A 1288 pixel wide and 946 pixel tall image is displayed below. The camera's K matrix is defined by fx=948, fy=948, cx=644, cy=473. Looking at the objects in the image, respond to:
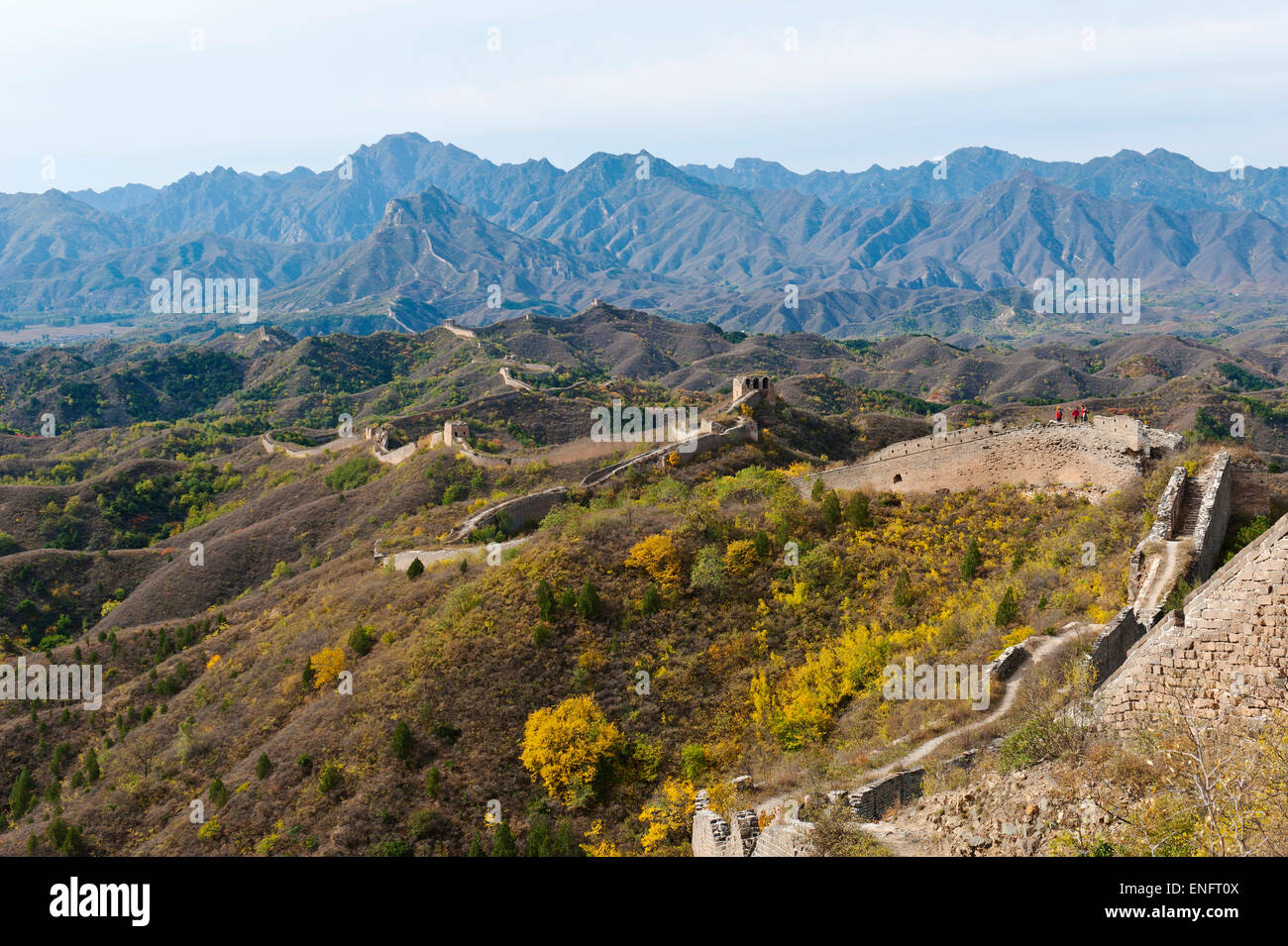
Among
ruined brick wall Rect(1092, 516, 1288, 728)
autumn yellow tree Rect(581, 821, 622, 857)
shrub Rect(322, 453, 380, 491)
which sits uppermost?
ruined brick wall Rect(1092, 516, 1288, 728)

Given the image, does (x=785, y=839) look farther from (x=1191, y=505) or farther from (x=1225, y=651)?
(x=1191, y=505)

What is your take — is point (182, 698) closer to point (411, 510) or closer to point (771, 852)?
point (411, 510)

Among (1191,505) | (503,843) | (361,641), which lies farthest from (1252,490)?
(361,641)

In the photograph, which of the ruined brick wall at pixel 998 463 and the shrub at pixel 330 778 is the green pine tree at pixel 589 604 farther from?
the ruined brick wall at pixel 998 463

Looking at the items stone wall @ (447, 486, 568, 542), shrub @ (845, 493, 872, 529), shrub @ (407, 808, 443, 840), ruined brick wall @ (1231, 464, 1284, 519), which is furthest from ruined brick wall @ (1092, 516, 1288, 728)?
stone wall @ (447, 486, 568, 542)

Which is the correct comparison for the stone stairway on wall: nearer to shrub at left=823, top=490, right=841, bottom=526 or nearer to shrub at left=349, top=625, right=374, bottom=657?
shrub at left=823, top=490, right=841, bottom=526

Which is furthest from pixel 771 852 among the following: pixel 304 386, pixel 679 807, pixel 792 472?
pixel 304 386
